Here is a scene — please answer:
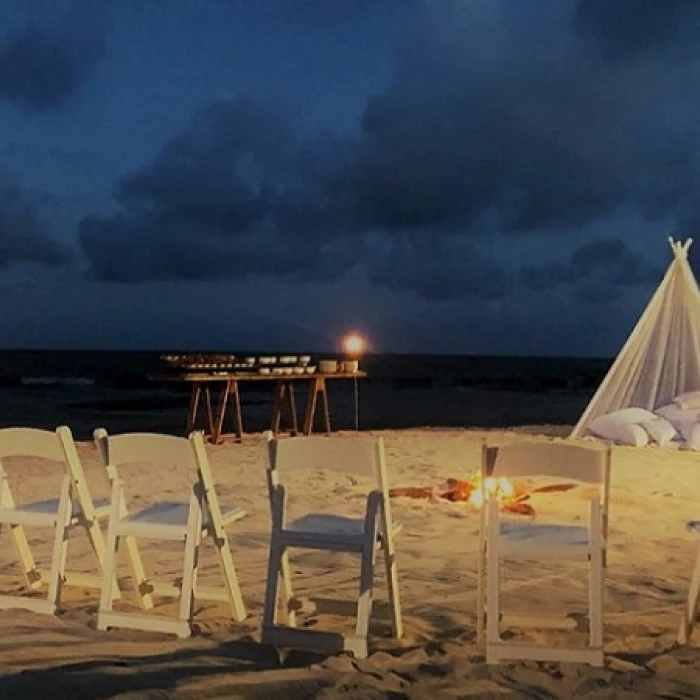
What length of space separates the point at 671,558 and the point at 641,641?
1.57m

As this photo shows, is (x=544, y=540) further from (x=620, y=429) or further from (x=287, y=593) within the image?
(x=620, y=429)

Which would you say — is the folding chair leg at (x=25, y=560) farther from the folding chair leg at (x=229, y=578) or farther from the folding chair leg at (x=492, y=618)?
the folding chair leg at (x=492, y=618)

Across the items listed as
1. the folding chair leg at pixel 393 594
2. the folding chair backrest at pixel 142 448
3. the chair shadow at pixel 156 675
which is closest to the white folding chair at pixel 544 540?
the folding chair leg at pixel 393 594

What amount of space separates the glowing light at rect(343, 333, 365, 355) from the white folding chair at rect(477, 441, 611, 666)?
6.64 m

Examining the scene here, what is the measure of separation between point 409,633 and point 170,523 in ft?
3.25

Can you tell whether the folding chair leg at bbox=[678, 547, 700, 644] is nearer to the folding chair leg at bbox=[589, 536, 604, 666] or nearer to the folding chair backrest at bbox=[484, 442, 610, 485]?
the folding chair leg at bbox=[589, 536, 604, 666]

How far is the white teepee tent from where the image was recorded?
10.3 m

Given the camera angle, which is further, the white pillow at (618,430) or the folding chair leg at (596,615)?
the white pillow at (618,430)

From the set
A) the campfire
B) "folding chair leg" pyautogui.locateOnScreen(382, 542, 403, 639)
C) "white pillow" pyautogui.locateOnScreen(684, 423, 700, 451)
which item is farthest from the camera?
"white pillow" pyautogui.locateOnScreen(684, 423, 700, 451)

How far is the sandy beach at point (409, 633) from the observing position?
305cm

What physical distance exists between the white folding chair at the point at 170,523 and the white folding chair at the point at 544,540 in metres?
1.02

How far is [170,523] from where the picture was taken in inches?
144

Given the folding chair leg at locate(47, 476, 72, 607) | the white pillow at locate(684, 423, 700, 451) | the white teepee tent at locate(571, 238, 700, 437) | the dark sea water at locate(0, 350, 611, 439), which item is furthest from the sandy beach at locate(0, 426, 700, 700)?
the dark sea water at locate(0, 350, 611, 439)

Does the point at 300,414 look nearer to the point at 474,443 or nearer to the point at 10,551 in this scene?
the point at 474,443
